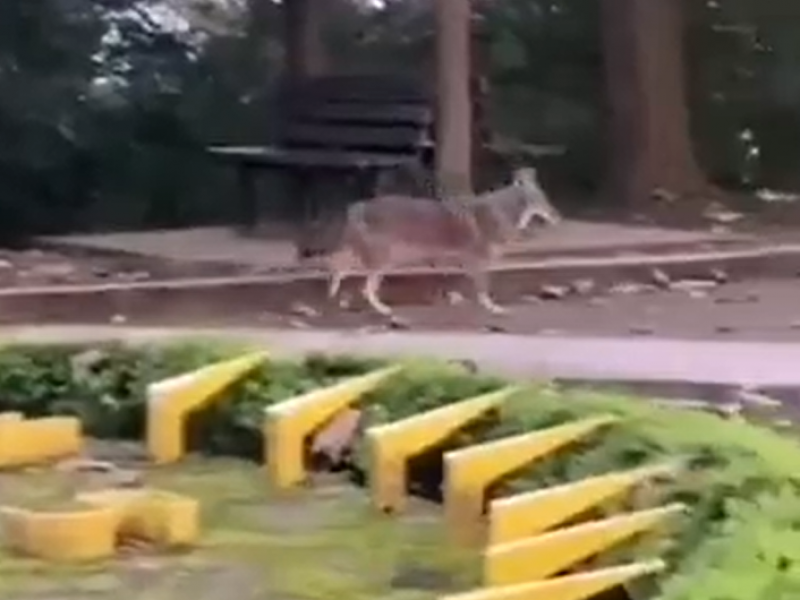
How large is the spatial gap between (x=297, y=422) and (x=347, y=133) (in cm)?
608

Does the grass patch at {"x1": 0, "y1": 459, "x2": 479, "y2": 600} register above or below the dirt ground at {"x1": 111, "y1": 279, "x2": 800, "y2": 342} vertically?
below

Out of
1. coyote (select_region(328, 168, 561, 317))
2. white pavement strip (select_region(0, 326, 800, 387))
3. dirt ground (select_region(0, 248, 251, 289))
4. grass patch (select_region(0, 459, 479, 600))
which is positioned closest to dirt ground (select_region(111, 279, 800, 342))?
coyote (select_region(328, 168, 561, 317))

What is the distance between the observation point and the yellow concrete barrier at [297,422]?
537 centimetres

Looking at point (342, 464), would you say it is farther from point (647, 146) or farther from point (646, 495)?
point (647, 146)

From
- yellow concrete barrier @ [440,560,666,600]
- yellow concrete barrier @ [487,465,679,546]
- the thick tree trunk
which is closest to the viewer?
yellow concrete barrier @ [440,560,666,600]

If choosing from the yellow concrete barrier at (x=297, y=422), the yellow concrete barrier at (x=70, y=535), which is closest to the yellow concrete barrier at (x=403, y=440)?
the yellow concrete barrier at (x=297, y=422)

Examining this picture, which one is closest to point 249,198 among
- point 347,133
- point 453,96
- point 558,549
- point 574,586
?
point 347,133

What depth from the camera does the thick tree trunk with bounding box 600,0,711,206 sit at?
1413 cm

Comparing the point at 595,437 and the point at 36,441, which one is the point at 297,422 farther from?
the point at 595,437

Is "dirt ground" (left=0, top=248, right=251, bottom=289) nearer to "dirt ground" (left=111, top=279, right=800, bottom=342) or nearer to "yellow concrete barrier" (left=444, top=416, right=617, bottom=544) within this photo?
"dirt ground" (left=111, top=279, right=800, bottom=342)

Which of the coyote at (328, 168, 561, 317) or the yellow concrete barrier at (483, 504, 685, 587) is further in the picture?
the coyote at (328, 168, 561, 317)

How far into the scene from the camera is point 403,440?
5.09 meters

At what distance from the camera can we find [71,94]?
13.0m

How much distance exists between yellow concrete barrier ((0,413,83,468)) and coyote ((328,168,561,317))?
406 centimetres
